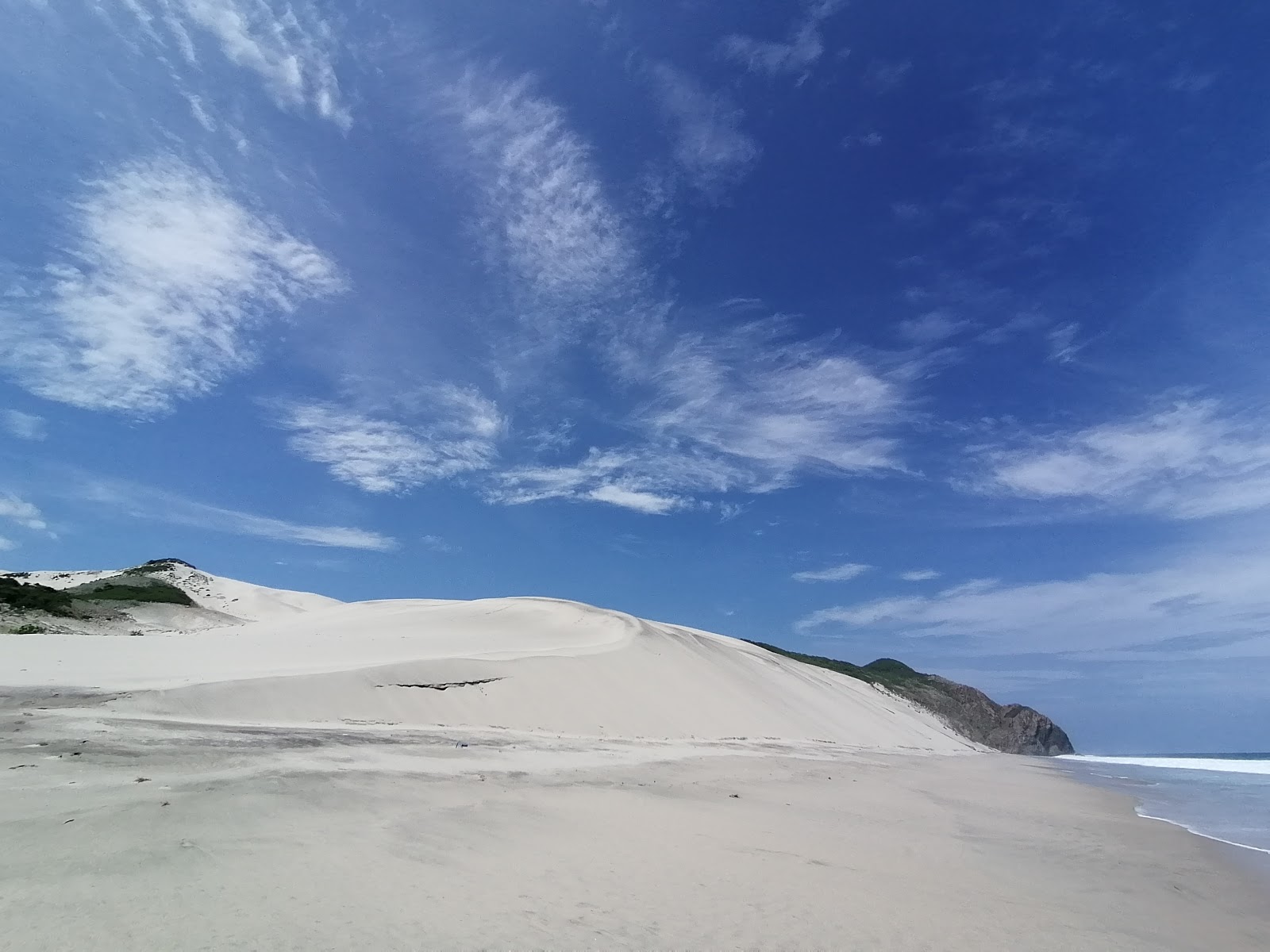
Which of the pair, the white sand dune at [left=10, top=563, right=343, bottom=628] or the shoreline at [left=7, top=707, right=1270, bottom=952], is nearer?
the shoreline at [left=7, top=707, right=1270, bottom=952]

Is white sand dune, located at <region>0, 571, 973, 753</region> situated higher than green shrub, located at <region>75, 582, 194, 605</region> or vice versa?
green shrub, located at <region>75, 582, 194, 605</region>

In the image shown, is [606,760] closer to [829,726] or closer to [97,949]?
[97,949]

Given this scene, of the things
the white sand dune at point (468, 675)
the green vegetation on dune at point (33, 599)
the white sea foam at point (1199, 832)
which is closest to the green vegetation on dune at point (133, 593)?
the green vegetation on dune at point (33, 599)

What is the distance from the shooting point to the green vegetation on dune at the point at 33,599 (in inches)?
873

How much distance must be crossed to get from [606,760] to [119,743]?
22.8ft

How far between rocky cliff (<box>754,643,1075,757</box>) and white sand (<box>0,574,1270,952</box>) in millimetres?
45139

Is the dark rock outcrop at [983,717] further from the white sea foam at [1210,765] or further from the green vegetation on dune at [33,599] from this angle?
the green vegetation on dune at [33,599]

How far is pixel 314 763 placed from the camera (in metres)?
7.62

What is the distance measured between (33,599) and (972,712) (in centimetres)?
6918

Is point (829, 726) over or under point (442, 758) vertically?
over

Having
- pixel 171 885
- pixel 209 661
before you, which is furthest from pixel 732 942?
pixel 209 661

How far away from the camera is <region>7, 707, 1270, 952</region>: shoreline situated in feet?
12.3

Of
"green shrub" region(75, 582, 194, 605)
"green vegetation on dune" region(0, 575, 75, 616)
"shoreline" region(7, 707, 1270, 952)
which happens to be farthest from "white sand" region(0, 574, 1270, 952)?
"green shrub" region(75, 582, 194, 605)

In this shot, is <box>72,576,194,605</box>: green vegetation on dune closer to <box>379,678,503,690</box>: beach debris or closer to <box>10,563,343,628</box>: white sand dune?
<box>10,563,343,628</box>: white sand dune
